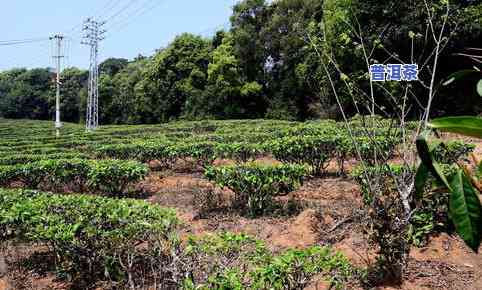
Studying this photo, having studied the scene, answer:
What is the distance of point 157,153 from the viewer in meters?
12.5

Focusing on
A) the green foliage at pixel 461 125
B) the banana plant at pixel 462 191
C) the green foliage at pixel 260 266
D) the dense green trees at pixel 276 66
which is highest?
the dense green trees at pixel 276 66

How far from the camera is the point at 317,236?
5844mm

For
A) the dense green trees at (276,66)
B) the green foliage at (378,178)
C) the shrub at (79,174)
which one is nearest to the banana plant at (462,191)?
the green foliage at (378,178)

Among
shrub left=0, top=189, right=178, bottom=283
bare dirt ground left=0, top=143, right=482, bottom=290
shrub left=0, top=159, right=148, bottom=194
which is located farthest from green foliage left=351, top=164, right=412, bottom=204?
shrub left=0, top=159, right=148, bottom=194

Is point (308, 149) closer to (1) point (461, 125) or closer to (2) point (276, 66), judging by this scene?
(1) point (461, 125)

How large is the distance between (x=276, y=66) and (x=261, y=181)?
28.8 m

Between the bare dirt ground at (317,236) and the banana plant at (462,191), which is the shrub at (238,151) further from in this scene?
the banana plant at (462,191)

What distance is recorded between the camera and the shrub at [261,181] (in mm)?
7094

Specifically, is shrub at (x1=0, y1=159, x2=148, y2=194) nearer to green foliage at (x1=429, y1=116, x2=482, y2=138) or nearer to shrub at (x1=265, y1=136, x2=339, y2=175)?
shrub at (x1=265, y1=136, x2=339, y2=175)

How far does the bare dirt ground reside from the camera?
4688 millimetres

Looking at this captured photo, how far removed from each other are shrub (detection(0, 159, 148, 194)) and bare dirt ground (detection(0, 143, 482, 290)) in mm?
815

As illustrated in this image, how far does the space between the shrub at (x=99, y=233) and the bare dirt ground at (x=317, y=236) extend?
0.51m

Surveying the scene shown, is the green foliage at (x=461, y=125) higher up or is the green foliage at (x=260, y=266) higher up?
the green foliage at (x=461, y=125)

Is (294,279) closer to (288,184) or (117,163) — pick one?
(288,184)
